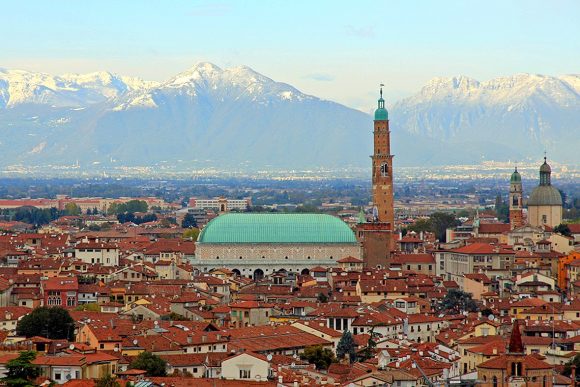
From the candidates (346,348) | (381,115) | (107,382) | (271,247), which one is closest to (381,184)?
(381,115)

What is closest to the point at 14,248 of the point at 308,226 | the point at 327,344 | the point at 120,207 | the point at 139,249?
the point at 139,249

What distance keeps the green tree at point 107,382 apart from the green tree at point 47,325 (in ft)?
37.6

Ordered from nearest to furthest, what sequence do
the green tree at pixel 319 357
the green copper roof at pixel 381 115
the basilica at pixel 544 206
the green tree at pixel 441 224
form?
the green tree at pixel 319 357
the basilica at pixel 544 206
the green copper roof at pixel 381 115
the green tree at pixel 441 224

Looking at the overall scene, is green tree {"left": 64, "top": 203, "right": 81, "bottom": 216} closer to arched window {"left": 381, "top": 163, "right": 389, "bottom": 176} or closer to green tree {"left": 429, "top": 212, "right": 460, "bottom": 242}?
green tree {"left": 429, "top": 212, "right": 460, "bottom": 242}

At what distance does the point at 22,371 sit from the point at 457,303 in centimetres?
3114

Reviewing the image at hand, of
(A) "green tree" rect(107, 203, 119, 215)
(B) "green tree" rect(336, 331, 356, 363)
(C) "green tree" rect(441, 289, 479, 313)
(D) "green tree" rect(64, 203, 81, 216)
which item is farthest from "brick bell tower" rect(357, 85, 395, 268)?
(D) "green tree" rect(64, 203, 81, 216)

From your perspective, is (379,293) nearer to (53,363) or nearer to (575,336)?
(575,336)

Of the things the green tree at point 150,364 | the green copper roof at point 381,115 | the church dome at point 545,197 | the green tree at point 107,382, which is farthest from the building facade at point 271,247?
the green tree at point 107,382

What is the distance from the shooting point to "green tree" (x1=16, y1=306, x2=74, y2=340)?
52188mm

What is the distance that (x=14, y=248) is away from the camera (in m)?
90.4

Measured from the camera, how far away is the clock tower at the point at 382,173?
99938mm

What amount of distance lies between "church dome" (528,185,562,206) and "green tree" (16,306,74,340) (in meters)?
54.0

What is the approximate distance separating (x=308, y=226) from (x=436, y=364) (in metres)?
44.7

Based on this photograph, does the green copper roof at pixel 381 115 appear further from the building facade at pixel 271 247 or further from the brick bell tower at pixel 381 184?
the building facade at pixel 271 247
